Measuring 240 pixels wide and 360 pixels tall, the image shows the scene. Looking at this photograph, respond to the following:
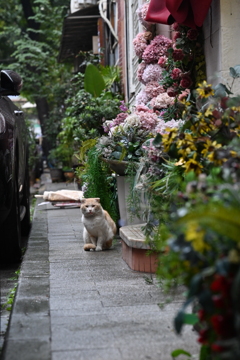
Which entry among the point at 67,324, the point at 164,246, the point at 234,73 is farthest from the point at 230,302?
the point at 234,73

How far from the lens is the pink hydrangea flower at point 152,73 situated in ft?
27.1

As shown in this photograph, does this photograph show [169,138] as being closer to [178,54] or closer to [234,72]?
[234,72]

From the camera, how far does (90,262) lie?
618cm

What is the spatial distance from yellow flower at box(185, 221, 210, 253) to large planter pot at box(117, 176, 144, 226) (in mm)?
4744

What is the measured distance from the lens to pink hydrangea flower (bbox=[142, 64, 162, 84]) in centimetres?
826

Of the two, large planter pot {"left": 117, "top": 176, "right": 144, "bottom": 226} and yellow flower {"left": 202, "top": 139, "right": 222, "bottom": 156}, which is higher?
yellow flower {"left": 202, "top": 139, "right": 222, "bottom": 156}

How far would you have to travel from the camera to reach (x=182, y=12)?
20.7 ft

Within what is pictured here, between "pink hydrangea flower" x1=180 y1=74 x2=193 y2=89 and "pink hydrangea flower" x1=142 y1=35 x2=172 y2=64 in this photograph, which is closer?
"pink hydrangea flower" x1=180 y1=74 x2=193 y2=89

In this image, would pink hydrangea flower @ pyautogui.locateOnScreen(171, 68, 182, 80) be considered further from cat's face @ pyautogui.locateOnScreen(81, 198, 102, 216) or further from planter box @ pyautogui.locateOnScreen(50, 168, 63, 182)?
planter box @ pyautogui.locateOnScreen(50, 168, 63, 182)

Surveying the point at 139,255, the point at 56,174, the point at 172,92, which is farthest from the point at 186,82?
the point at 56,174

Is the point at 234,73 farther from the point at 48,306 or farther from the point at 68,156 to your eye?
the point at 68,156

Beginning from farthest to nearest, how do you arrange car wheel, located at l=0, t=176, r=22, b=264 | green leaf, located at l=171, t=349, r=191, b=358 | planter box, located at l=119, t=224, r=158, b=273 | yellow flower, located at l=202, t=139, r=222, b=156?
car wheel, located at l=0, t=176, r=22, b=264 < planter box, located at l=119, t=224, r=158, b=273 < yellow flower, located at l=202, t=139, r=222, b=156 < green leaf, located at l=171, t=349, r=191, b=358

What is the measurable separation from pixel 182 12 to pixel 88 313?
3.43m

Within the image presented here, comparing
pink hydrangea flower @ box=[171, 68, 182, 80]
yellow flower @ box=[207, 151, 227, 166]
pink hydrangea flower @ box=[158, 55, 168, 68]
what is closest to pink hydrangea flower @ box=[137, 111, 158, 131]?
pink hydrangea flower @ box=[171, 68, 182, 80]
